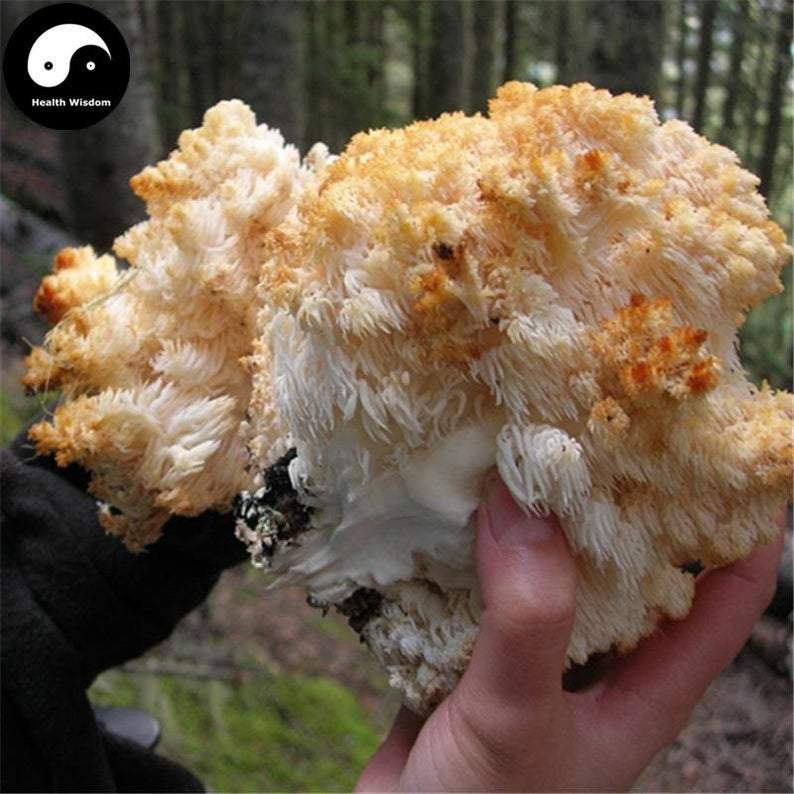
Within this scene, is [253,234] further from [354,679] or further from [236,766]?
[354,679]

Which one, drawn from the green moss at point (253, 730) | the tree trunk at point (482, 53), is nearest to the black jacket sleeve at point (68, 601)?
the green moss at point (253, 730)

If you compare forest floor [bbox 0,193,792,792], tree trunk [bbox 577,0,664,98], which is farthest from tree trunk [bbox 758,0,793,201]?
forest floor [bbox 0,193,792,792]

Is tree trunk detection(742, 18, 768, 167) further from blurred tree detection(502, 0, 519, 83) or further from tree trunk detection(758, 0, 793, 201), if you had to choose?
blurred tree detection(502, 0, 519, 83)

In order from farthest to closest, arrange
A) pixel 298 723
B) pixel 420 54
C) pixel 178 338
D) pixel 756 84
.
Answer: pixel 420 54, pixel 756 84, pixel 298 723, pixel 178 338

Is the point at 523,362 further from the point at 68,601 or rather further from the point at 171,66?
the point at 171,66

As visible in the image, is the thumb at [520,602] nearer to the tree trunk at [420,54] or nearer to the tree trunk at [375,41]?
the tree trunk at [420,54]

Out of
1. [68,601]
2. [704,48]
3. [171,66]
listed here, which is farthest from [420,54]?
[68,601]
